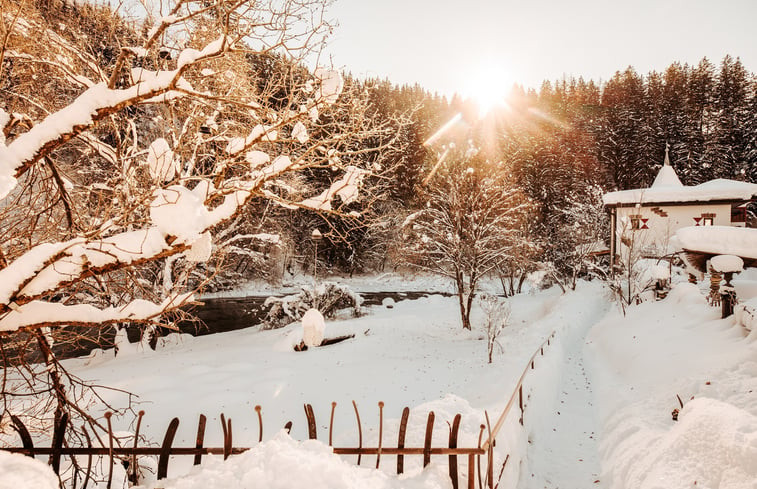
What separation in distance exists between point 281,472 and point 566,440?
714cm

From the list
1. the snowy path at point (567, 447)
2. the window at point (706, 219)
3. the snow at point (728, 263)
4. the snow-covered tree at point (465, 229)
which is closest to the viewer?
the snowy path at point (567, 447)

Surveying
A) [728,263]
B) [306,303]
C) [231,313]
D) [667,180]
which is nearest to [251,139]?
[728,263]

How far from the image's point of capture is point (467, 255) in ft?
64.3

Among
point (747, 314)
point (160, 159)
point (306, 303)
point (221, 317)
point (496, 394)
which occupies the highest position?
point (160, 159)

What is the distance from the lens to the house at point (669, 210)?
74.5 feet

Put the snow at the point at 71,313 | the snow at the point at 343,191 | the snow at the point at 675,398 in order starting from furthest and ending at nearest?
1. the snow at the point at 675,398
2. the snow at the point at 343,191
3. the snow at the point at 71,313

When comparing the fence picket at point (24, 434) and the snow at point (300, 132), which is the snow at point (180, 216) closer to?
the snow at point (300, 132)

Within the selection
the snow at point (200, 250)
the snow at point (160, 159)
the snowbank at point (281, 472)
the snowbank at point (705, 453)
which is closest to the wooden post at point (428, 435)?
the snowbank at point (281, 472)

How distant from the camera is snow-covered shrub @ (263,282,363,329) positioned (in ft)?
64.4

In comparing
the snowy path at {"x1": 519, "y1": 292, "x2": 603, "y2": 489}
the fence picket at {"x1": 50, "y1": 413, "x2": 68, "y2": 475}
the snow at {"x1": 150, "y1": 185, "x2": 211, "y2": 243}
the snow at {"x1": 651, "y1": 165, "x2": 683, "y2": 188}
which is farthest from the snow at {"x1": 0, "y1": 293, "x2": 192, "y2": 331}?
the snow at {"x1": 651, "y1": 165, "x2": 683, "y2": 188}

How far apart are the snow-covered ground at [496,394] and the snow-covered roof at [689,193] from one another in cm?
1101

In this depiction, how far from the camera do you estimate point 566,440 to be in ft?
25.1

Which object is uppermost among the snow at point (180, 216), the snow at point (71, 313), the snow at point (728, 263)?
the snow at point (180, 216)

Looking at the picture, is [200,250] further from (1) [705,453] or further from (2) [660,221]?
(2) [660,221]
